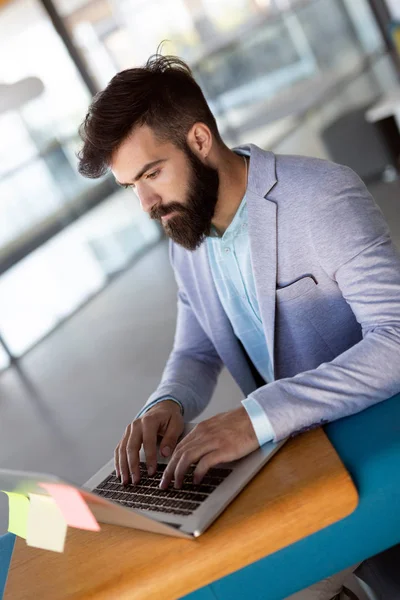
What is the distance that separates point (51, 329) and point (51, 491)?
564cm

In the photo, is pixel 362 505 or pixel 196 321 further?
pixel 196 321

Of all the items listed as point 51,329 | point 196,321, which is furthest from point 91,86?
point 196,321

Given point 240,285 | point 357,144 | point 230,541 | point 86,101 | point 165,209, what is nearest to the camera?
point 230,541

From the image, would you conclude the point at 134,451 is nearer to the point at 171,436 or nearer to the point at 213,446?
the point at 171,436

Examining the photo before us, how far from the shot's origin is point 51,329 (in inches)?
259

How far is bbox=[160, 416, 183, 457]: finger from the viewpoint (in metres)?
1.37

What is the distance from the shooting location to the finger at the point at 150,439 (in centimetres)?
134

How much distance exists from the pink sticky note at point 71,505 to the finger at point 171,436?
27cm

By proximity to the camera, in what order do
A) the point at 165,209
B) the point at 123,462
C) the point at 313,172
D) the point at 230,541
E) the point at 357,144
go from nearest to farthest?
1. the point at 230,541
2. the point at 123,462
3. the point at 313,172
4. the point at 165,209
5. the point at 357,144

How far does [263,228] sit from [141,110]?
1.09ft

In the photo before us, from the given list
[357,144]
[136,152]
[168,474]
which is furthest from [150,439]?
[357,144]

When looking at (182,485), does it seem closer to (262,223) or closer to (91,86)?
(262,223)

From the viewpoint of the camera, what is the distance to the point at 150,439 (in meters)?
1.40

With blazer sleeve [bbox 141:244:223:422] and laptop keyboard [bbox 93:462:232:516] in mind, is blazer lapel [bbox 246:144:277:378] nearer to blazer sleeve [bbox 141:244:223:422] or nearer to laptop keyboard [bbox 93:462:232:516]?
blazer sleeve [bbox 141:244:223:422]
